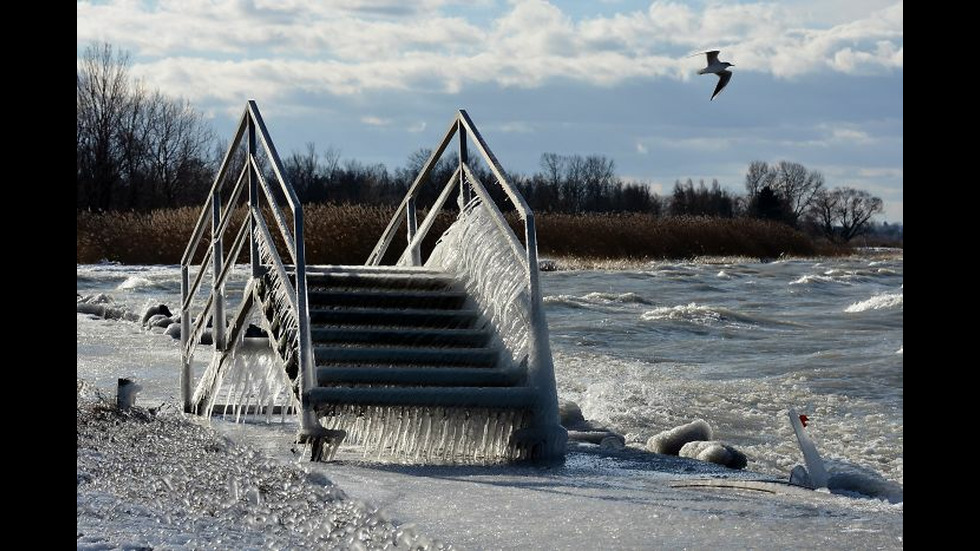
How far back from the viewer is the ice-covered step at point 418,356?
679 cm

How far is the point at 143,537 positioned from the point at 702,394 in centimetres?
828

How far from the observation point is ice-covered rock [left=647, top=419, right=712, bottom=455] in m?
7.62

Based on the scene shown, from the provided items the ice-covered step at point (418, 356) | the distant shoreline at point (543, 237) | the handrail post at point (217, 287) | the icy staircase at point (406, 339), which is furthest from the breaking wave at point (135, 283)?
the ice-covered step at point (418, 356)

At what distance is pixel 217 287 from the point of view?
7957mm

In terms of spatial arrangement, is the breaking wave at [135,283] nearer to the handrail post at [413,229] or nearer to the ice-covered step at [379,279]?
the handrail post at [413,229]

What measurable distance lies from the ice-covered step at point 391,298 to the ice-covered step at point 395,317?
140 millimetres

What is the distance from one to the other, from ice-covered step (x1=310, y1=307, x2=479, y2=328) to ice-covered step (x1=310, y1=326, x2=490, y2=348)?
0.30ft

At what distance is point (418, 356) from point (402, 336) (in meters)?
0.25

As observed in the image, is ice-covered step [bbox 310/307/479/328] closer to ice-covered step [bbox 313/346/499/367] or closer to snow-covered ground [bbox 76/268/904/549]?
ice-covered step [bbox 313/346/499/367]

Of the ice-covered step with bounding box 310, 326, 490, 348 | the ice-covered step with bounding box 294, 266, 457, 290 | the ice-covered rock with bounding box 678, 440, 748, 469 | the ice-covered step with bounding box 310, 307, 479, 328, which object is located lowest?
the ice-covered rock with bounding box 678, 440, 748, 469

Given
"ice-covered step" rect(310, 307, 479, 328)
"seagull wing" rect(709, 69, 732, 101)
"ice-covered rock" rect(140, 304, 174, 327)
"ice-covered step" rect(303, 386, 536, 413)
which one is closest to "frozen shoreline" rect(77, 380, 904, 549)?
"ice-covered step" rect(303, 386, 536, 413)

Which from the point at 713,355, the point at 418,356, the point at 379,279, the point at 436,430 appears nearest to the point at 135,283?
the point at 713,355
